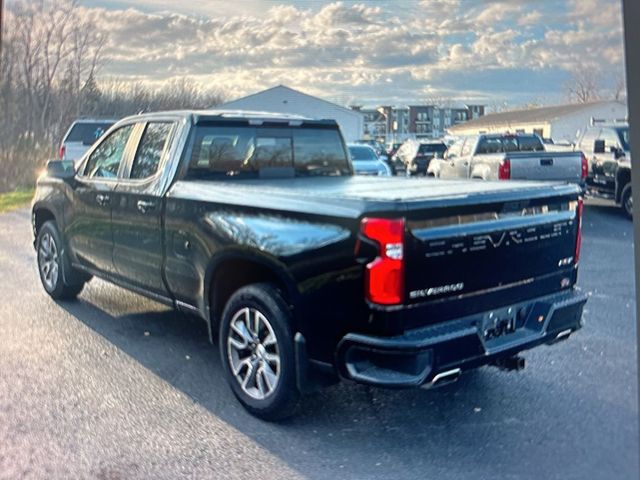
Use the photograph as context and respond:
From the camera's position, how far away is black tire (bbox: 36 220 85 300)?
685 cm

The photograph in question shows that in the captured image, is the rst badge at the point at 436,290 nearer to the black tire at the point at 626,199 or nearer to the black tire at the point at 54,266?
the black tire at the point at 54,266

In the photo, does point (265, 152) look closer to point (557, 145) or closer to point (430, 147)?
point (557, 145)

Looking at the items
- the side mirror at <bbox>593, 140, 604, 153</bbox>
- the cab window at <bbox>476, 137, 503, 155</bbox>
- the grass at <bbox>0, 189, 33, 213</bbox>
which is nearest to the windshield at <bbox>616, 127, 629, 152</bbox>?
the side mirror at <bbox>593, 140, 604, 153</bbox>

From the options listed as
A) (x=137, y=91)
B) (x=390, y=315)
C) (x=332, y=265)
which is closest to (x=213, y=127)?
(x=332, y=265)

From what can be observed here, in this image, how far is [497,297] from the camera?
160 inches

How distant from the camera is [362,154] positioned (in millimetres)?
18406

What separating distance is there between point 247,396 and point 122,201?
2.20 m

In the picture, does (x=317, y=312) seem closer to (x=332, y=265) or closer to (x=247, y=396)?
(x=332, y=265)

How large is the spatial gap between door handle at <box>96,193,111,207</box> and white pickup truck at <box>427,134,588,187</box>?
26.0ft

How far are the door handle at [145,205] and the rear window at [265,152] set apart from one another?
0.39 m

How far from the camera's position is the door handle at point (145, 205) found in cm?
530

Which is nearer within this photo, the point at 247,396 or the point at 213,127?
the point at 247,396

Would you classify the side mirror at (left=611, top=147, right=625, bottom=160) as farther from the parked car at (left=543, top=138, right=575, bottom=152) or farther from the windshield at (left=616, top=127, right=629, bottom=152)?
the parked car at (left=543, top=138, right=575, bottom=152)

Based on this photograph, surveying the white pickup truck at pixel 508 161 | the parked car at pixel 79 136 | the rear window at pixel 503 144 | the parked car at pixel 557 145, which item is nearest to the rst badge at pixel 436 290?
the white pickup truck at pixel 508 161
